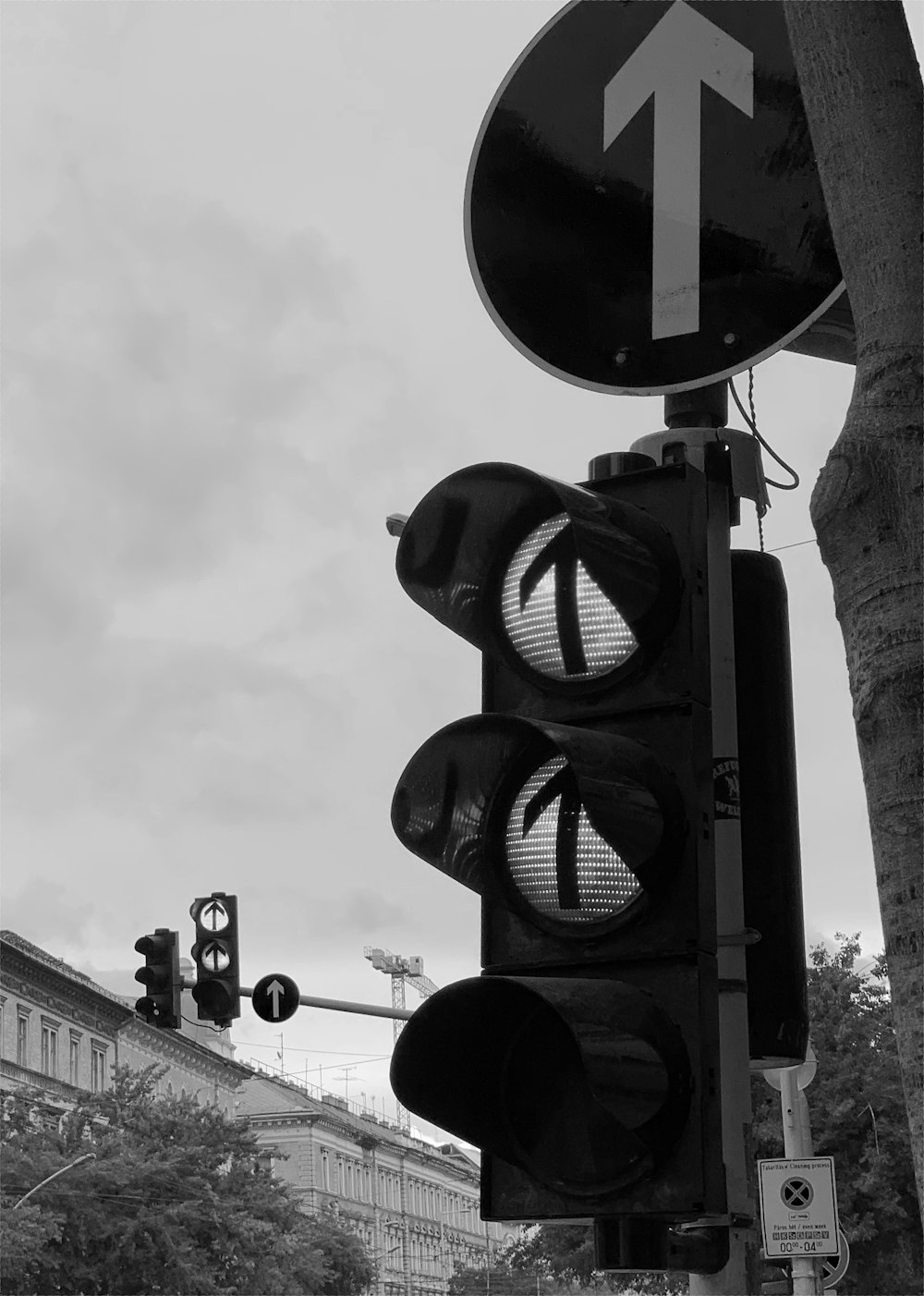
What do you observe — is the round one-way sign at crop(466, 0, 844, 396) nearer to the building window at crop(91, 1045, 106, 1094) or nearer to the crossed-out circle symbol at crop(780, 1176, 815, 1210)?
the crossed-out circle symbol at crop(780, 1176, 815, 1210)

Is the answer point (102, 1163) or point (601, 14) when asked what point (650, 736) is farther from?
point (102, 1163)

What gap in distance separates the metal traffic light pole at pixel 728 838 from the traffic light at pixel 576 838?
0.10 ft

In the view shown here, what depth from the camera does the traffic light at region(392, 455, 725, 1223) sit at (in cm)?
204

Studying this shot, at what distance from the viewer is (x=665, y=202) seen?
2.77 m

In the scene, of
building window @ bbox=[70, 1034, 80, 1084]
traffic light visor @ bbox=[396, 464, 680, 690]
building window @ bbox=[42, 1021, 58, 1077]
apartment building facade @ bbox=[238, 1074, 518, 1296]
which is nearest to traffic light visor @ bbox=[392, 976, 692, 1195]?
traffic light visor @ bbox=[396, 464, 680, 690]

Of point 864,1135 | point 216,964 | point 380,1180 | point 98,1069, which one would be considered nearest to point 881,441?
point 216,964

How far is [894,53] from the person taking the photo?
2736 mm

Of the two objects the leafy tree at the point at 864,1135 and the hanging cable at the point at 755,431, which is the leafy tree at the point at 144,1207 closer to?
the leafy tree at the point at 864,1135

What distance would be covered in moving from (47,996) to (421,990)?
111m

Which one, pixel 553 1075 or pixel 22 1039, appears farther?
pixel 22 1039

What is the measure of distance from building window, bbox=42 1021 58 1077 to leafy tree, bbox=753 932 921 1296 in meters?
38.6

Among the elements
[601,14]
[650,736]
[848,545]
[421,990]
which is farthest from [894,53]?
[421,990]

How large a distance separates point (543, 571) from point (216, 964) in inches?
542

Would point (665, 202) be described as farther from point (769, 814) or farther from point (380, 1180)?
point (380, 1180)
